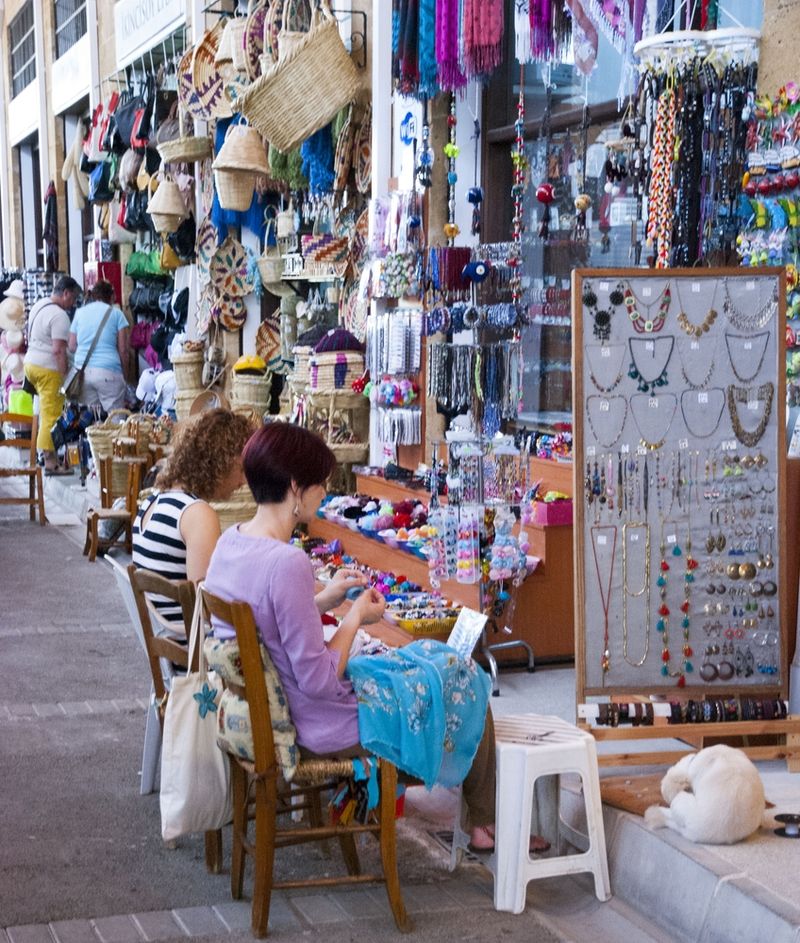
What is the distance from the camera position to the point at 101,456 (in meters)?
9.40

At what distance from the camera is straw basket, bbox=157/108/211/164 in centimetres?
1088

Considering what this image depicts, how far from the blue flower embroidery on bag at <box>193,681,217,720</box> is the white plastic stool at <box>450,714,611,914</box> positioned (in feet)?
2.47

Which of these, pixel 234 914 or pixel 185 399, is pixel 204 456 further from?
pixel 185 399

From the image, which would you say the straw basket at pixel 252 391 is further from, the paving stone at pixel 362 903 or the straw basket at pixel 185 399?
the paving stone at pixel 362 903

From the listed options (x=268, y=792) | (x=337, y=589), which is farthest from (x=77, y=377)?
(x=268, y=792)

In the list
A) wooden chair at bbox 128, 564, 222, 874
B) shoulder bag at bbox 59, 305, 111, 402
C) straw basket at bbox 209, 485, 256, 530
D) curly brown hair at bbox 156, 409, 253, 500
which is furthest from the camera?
shoulder bag at bbox 59, 305, 111, 402

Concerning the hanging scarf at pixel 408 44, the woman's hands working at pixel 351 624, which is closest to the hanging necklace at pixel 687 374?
the woman's hands working at pixel 351 624

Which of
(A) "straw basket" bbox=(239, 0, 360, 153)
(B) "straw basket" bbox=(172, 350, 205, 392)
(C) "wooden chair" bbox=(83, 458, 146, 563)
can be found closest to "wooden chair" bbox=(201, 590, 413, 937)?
(A) "straw basket" bbox=(239, 0, 360, 153)

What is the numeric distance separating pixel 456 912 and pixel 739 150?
2845mm

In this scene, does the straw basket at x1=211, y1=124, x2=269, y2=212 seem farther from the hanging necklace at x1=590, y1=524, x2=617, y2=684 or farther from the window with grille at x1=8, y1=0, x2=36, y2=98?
the window with grille at x1=8, y1=0, x2=36, y2=98

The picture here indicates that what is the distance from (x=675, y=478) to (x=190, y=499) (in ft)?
5.12

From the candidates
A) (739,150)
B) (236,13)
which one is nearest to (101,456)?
(236,13)

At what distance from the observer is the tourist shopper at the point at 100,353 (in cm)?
1223

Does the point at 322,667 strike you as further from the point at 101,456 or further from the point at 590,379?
the point at 101,456
